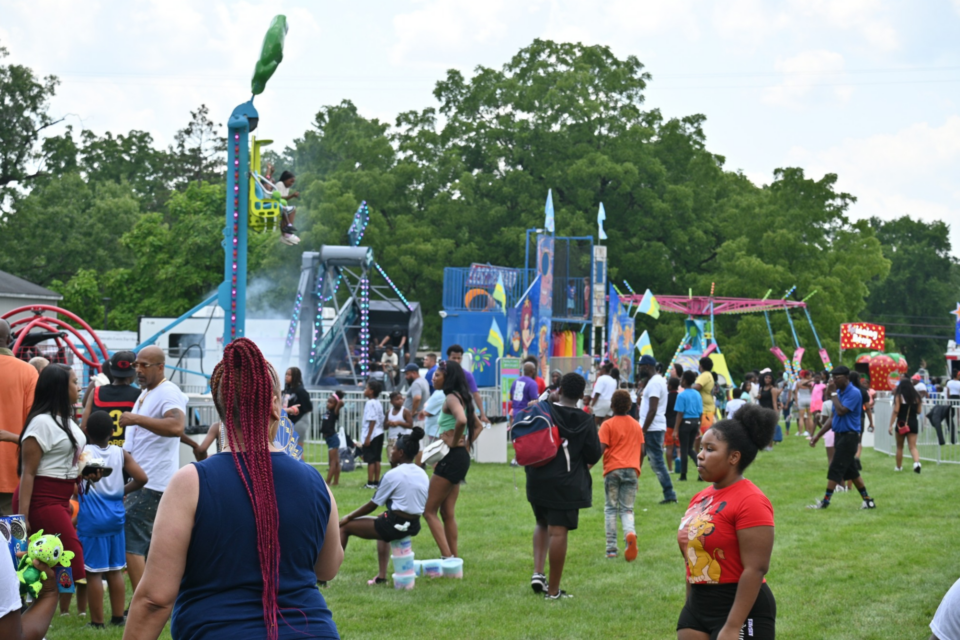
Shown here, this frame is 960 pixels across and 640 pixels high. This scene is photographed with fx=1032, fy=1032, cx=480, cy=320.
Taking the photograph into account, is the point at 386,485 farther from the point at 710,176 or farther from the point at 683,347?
the point at 710,176

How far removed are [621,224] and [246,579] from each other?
41.8 m

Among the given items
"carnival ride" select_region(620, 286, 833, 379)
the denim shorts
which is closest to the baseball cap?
the denim shorts

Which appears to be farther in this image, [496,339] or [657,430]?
[496,339]

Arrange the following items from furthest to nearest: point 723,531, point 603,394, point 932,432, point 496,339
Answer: point 496,339 → point 932,432 → point 603,394 → point 723,531

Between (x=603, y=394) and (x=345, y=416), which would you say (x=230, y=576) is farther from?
(x=345, y=416)

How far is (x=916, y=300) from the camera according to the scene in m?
76.4

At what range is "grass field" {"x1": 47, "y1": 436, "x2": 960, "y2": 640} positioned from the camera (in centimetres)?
711

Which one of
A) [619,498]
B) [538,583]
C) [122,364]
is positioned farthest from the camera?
[619,498]

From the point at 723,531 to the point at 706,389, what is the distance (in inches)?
487

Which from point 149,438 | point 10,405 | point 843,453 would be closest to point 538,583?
point 149,438

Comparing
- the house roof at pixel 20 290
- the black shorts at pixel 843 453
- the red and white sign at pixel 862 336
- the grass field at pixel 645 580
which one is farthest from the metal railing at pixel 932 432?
the house roof at pixel 20 290

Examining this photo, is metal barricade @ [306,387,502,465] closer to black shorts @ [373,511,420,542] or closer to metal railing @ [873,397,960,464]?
metal railing @ [873,397,960,464]

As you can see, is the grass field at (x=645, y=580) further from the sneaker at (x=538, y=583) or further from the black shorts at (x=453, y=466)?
the black shorts at (x=453, y=466)

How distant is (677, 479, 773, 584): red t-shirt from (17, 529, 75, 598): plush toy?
3035 millimetres
